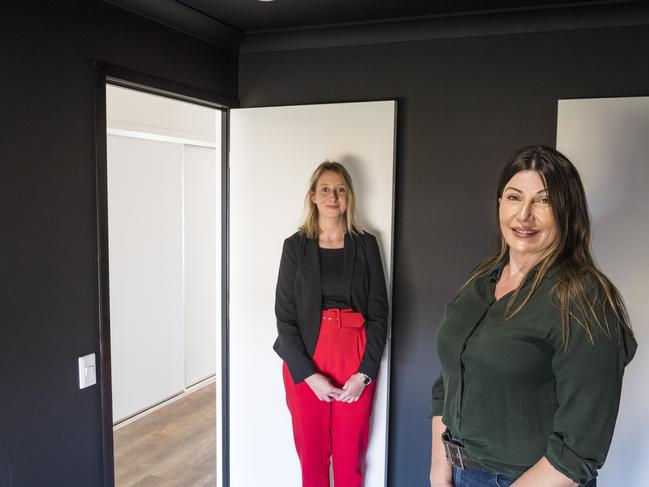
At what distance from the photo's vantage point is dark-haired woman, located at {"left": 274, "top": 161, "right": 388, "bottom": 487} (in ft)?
7.57

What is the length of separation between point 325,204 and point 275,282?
Result: 0.52 meters

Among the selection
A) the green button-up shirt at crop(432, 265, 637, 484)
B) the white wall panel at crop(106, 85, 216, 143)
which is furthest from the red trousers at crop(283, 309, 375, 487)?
the white wall panel at crop(106, 85, 216, 143)

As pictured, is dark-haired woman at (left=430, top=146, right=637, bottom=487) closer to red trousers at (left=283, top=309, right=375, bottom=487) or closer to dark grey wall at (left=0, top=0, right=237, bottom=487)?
red trousers at (left=283, top=309, right=375, bottom=487)

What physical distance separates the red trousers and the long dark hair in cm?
101

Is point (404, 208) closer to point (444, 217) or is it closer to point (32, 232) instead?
point (444, 217)

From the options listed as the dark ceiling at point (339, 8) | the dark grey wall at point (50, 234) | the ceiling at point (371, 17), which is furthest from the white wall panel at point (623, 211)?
the dark grey wall at point (50, 234)

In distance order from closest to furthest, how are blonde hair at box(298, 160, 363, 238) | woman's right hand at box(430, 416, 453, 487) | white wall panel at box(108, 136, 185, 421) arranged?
woman's right hand at box(430, 416, 453, 487) → blonde hair at box(298, 160, 363, 238) → white wall panel at box(108, 136, 185, 421)

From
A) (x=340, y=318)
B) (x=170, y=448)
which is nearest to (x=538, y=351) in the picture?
(x=340, y=318)

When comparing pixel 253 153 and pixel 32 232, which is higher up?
pixel 253 153

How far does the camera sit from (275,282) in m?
2.66

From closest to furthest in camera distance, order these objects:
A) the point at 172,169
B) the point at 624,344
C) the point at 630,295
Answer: the point at 624,344 → the point at 630,295 → the point at 172,169

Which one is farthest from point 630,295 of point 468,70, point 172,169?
point 172,169

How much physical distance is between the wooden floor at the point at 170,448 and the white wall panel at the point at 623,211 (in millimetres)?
2136

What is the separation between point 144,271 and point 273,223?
5.58 ft
